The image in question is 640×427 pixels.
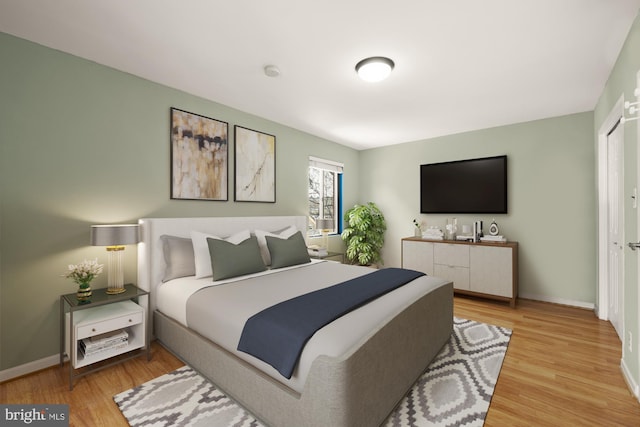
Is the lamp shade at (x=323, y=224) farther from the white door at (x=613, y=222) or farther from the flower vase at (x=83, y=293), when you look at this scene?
the white door at (x=613, y=222)

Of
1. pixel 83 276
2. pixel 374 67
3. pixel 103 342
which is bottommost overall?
pixel 103 342

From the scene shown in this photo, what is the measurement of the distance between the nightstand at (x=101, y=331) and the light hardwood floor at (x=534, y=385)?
13 centimetres

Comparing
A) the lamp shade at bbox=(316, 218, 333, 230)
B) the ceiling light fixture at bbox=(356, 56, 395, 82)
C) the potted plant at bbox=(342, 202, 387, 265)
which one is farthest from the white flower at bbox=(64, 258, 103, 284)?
the potted plant at bbox=(342, 202, 387, 265)

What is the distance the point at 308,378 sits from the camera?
4.70 ft

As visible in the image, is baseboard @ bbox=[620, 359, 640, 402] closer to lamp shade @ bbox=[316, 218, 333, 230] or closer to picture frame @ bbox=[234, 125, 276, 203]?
lamp shade @ bbox=[316, 218, 333, 230]

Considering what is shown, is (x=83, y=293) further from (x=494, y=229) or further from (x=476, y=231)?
(x=494, y=229)

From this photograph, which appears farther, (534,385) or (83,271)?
(83,271)

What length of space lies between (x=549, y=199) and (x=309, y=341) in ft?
13.2

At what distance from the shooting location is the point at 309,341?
4.95 ft

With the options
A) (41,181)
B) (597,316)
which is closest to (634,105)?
(597,316)

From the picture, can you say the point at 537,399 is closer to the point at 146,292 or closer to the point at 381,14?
the point at 381,14

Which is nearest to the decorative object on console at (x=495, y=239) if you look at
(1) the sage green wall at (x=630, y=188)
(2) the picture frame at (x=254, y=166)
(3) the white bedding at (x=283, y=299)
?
(1) the sage green wall at (x=630, y=188)

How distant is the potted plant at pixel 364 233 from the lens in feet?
16.6

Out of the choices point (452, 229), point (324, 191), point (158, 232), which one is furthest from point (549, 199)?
point (158, 232)
